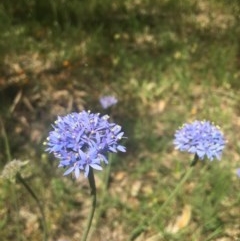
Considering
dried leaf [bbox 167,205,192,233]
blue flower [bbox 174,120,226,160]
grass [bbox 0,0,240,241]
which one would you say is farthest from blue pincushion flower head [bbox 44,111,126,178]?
dried leaf [bbox 167,205,192,233]

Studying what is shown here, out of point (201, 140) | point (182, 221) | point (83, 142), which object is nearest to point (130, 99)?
point (182, 221)

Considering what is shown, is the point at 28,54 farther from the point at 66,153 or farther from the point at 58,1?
the point at 66,153

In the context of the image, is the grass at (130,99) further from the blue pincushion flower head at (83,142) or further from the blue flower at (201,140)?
the blue pincushion flower head at (83,142)

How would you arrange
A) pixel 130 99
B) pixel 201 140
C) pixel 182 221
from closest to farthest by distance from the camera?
pixel 201 140, pixel 182 221, pixel 130 99

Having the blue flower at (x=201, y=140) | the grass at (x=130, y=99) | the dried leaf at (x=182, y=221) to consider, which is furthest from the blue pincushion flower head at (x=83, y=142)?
the dried leaf at (x=182, y=221)

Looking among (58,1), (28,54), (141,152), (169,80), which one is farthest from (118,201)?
(58,1)

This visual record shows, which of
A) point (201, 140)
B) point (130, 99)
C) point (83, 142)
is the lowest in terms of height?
point (83, 142)

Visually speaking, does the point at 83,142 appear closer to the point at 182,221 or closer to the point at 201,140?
the point at 201,140
